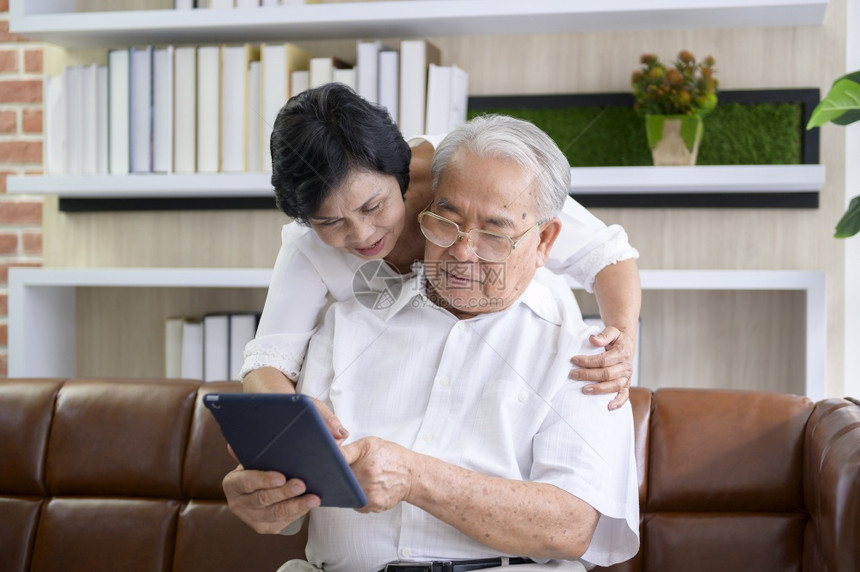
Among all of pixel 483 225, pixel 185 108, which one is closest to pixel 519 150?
pixel 483 225

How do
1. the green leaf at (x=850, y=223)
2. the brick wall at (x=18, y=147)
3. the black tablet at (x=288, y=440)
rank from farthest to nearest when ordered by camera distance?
the brick wall at (x=18, y=147)
the green leaf at (x=850, y=223)
the black tablet at (x=288, y=440)

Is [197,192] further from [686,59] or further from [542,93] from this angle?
[686,59]

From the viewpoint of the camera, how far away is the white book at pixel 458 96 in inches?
91.1

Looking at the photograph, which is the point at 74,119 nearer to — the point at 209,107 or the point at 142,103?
the point at 142,103

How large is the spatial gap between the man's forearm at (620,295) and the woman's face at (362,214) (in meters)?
0.42

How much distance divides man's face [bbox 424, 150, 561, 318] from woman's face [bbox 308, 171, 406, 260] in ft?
0.23

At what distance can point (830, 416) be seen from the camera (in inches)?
57.4

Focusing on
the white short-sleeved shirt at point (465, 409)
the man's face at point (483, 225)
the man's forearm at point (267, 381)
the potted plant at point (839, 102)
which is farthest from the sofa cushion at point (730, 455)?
the man's forearm at point (267, 381)

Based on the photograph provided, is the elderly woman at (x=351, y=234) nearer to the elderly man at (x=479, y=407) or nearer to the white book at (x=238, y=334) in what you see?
the elderly man at (x=479, y=407)

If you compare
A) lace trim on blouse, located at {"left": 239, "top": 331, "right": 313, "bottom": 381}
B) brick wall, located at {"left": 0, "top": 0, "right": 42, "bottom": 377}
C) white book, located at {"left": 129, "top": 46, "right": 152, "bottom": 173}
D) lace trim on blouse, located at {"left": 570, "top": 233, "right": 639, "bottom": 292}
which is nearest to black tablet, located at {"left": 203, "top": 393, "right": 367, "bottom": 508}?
lace trim on blouse, located at {"left": 239, "top": 331, "right": 313, "bottom": 381}

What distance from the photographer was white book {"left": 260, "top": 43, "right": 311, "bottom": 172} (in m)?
2.33

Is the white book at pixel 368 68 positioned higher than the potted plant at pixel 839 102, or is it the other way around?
the white book at pixel 368 68

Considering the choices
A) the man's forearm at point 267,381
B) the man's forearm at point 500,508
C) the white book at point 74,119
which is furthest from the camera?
the white book at point 74,119

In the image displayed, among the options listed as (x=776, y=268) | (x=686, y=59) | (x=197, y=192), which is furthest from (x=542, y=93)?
(x=197, y=192)
